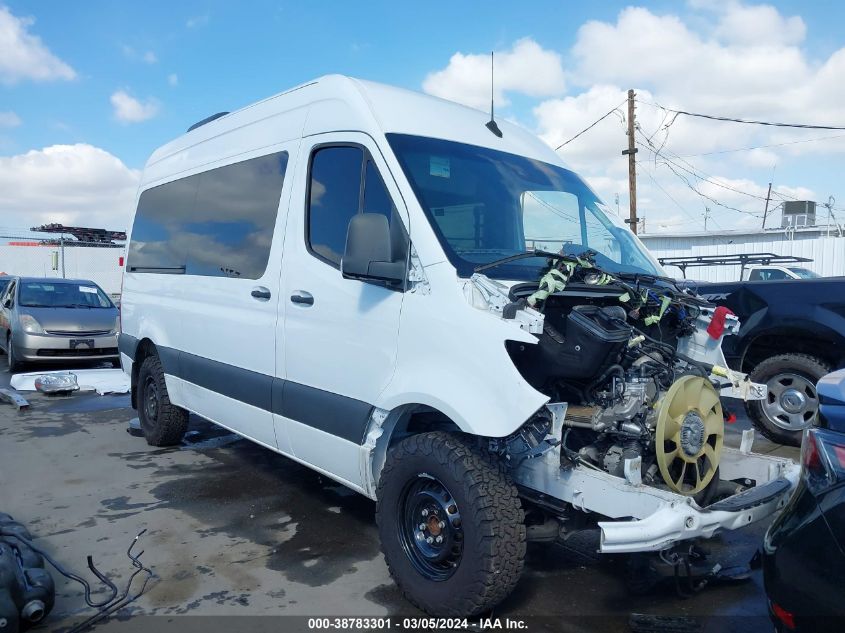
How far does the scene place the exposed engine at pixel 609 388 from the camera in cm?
307

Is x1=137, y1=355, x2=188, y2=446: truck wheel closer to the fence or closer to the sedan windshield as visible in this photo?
the sedan windshield

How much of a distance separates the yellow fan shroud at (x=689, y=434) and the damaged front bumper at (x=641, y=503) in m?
0.23

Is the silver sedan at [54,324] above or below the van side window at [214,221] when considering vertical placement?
below

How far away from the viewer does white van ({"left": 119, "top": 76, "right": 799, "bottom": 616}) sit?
9.84 feet

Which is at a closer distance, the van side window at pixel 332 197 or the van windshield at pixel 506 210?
the van windshield at pixel 506 210

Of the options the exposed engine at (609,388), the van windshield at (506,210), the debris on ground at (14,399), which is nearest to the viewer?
the exposed engine at (609,388)

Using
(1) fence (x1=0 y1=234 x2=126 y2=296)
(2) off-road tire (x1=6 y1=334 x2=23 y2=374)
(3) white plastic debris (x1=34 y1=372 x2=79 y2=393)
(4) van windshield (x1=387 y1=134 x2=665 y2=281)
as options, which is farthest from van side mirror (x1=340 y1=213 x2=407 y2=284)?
(1) fence (x1=0 y1=234 x2=126 y2=296)

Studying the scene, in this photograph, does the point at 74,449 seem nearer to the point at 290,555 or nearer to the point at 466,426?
the point at 290,555

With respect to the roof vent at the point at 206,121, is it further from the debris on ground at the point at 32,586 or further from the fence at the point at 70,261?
the fence at the point at 70,261

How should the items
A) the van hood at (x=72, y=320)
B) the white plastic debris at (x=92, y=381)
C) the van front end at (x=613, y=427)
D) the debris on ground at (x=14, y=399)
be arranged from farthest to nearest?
the van hood at (x=72, y=320)
the white plastic debris at (x=92, y=381)
the debris on ground at (x=14, y=399)
the van front end at (x=613, y=427)

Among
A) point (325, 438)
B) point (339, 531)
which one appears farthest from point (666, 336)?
point (339, 531)

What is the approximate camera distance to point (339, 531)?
14.7ft

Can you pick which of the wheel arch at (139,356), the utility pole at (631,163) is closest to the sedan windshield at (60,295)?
the wheel arch at (139,356)

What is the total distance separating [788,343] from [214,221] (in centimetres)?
546
